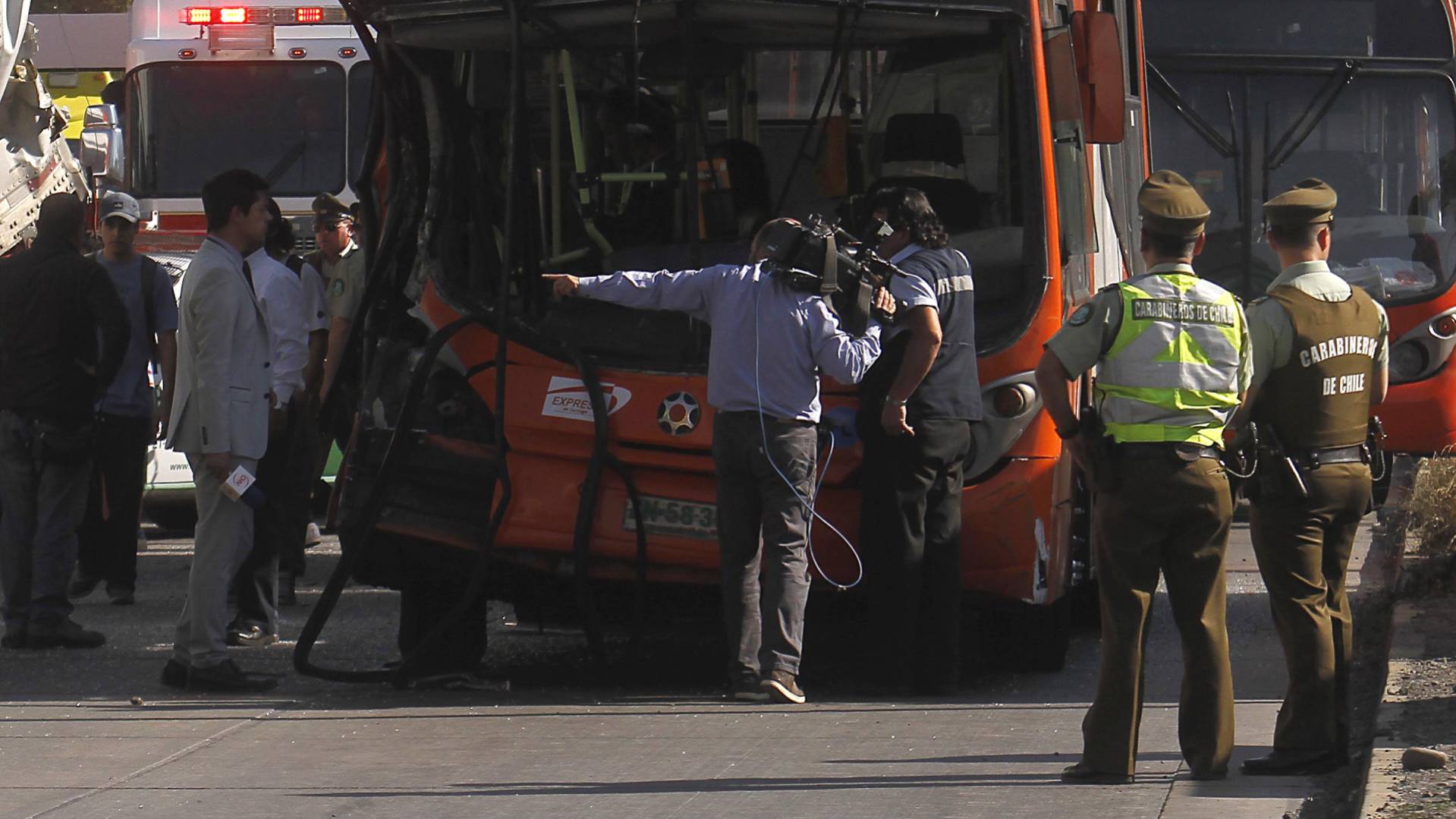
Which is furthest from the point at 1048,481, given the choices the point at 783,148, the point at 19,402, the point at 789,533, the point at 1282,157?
the point at 1282,157

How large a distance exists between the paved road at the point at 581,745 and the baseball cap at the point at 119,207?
2.09m

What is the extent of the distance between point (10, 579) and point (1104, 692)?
516cm

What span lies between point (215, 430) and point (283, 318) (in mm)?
1917

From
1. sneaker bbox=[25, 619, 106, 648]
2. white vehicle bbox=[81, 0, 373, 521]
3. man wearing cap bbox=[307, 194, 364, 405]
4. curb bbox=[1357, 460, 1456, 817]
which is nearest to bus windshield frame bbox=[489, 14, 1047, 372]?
curb bbox=[1357, 460, 1456, 817]

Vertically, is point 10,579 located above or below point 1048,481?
below

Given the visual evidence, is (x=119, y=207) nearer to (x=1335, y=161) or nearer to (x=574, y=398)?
(x=574, y=398)

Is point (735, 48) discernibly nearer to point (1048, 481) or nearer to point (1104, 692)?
point (1048, 481)

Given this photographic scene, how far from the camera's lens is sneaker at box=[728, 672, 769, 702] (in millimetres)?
7855

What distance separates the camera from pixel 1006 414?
795 cm

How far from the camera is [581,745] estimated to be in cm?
719

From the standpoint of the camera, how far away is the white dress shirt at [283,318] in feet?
32.8

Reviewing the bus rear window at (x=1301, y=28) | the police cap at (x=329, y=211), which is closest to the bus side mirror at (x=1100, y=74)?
the police cap at (x=329, y=211)

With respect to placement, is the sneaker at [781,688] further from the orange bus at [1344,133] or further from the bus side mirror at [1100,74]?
the orange bus at [1344,133]

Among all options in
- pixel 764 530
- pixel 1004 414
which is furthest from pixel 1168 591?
pixel 764 530
